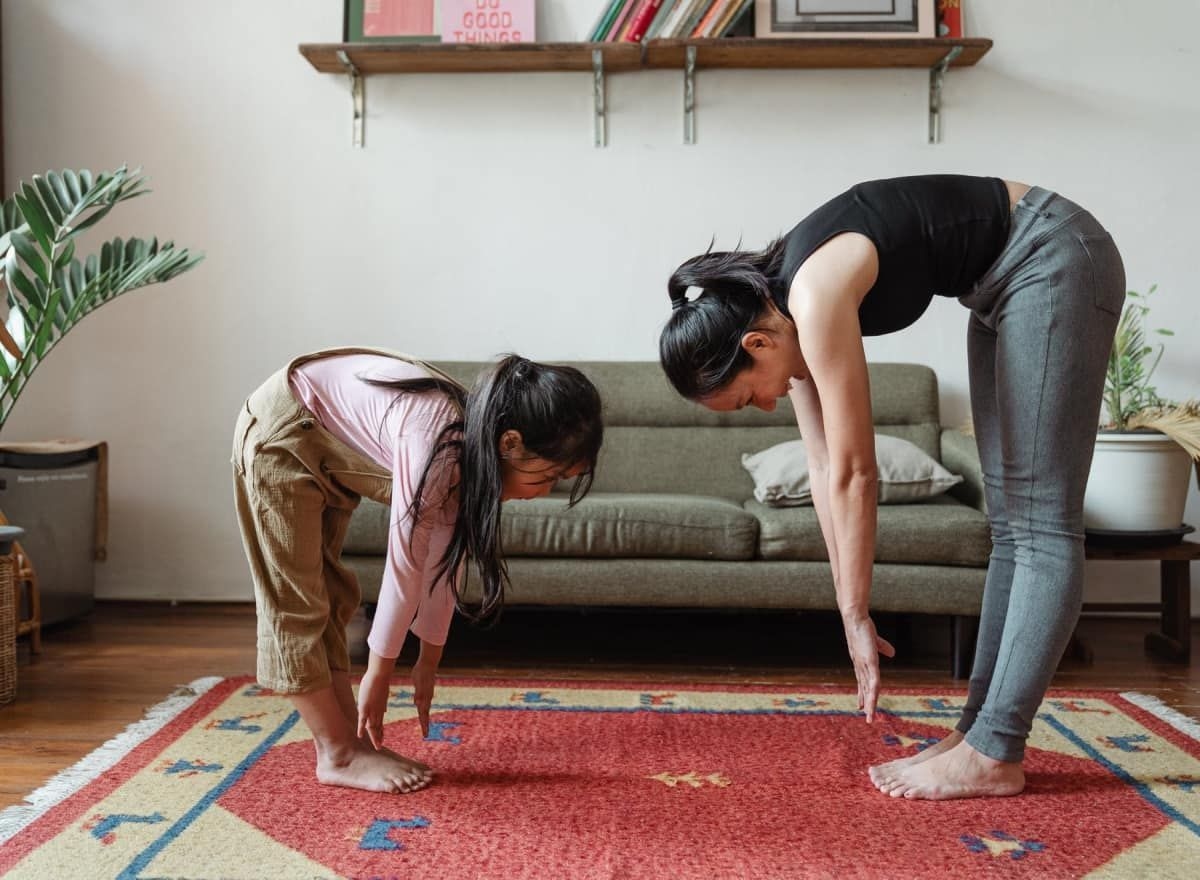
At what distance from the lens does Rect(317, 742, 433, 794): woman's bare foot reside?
1.54 metres

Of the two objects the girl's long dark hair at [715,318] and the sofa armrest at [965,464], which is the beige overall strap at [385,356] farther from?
the sofa armrest at [965,464]

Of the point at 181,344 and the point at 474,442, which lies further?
the point at 181,344

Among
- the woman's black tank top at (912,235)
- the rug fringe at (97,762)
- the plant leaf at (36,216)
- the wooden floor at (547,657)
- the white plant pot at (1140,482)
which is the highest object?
the plant leaf at (36,216)

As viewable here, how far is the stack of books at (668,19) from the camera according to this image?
2.84 metres

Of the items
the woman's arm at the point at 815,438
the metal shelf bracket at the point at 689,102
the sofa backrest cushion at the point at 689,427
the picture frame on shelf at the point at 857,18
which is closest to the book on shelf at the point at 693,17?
the metal shelf bracket at the point at 689,102

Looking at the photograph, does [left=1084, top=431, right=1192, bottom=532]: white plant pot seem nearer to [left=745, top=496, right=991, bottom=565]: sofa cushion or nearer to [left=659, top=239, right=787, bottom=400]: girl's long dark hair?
[left=745, top=496, right=991, bottom=565]: sofa cushion

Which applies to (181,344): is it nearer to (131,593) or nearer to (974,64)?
(131,593)

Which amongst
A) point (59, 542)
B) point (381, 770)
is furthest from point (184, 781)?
point (59, 542)

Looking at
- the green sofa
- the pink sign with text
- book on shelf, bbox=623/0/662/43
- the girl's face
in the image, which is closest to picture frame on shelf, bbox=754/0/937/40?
book on shelf, bbox=623/0/662/43

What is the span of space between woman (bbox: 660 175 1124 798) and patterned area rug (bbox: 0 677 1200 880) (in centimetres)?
17

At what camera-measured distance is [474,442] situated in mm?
1369

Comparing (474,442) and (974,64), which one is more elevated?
(974,64)

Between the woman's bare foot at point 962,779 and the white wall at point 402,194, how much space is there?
1.73 m

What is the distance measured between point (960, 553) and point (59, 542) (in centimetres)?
232
